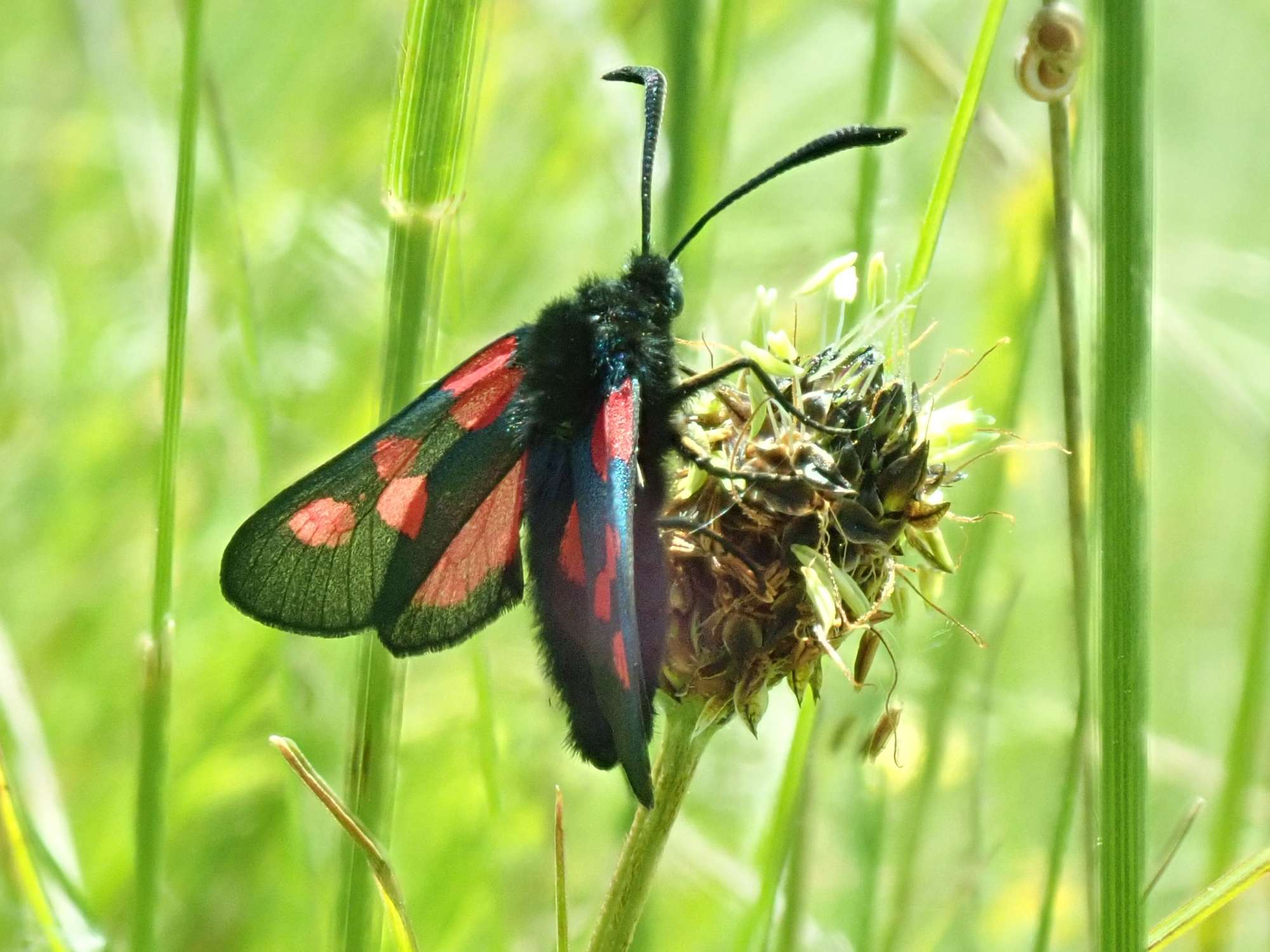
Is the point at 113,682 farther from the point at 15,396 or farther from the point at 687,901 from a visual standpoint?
the point at 687,901

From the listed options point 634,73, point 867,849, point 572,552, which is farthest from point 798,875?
point 634,73

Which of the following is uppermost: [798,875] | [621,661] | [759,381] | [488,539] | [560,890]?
[759,381]

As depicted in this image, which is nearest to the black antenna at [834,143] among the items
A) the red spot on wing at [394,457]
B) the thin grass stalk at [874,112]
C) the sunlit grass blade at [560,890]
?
the thin grass stalk at [874,112]

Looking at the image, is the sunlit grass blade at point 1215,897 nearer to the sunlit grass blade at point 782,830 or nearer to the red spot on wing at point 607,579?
the sunlit grass blade at point 782,830

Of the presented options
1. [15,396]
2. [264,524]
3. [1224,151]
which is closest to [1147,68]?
[264,524]

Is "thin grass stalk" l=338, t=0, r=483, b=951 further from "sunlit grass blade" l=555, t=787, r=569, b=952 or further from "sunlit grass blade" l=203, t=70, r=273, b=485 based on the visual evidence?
"sunlit grass blade" l=203, t=70, r=273, b=485

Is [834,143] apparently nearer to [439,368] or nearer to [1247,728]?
[439,368]

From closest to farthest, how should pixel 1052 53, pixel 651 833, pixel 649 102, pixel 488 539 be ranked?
pixel 1052 53
pixel 651 833
pixel 649 102
pixel 488 539
